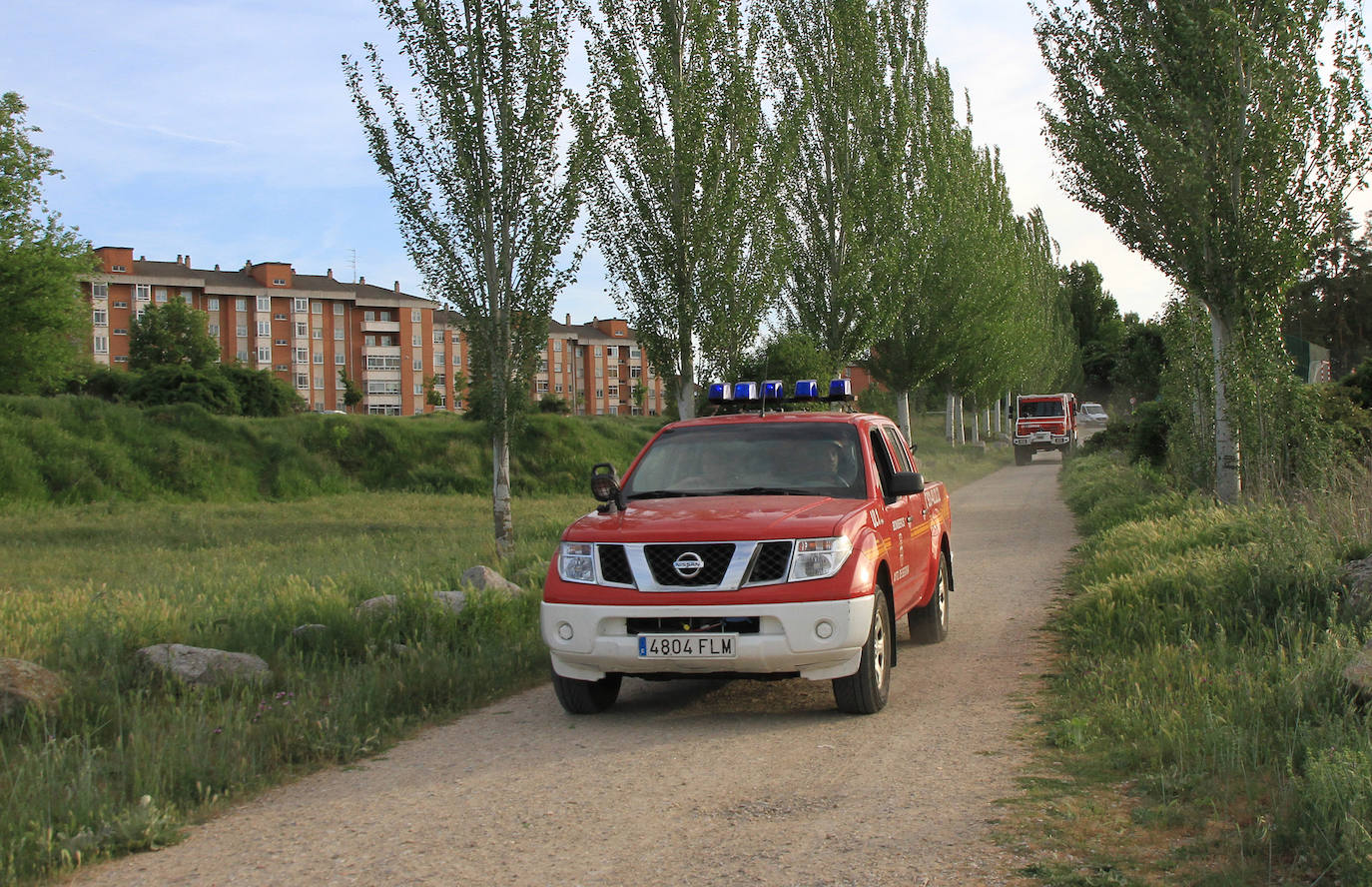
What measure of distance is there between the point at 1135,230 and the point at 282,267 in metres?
97.4

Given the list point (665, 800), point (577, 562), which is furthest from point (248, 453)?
point (665, 800)

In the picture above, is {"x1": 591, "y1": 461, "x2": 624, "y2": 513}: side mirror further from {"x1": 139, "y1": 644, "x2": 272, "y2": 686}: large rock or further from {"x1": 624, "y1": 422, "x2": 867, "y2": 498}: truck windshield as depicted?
{"x1": 139, "y1": 644, "x2": 272, "y2": 686}: large rock

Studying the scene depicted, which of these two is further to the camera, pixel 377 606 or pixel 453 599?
pixel 453 599

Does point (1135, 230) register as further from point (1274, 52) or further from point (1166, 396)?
point (1166, 396)

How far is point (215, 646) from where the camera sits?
28.9 feet

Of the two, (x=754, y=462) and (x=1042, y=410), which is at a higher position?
(x=1042, y=410)

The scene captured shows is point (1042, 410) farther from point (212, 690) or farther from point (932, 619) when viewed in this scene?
point (212, 690)

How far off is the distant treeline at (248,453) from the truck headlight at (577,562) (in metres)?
17.5

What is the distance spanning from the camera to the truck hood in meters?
6.45

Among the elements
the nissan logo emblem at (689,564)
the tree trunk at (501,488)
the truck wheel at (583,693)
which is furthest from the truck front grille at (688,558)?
the tree trunk at (501,488)

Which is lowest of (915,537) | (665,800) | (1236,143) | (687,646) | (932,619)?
(665,800)

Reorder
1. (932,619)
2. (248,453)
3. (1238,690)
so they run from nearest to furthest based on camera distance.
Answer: (1238,690), (932,619), (248,453)

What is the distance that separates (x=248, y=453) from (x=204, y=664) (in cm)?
2555

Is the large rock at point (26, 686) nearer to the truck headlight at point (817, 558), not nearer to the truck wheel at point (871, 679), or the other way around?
the truck headlight at point (817, 558)
